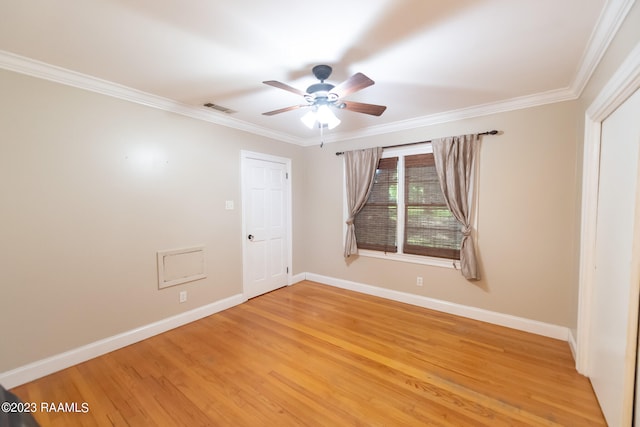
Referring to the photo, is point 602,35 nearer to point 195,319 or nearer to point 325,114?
point 325,114

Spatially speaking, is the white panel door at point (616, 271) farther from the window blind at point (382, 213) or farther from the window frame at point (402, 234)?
the window blind at point (382, 213)

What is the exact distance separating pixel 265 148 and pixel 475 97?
Result: 279 cm

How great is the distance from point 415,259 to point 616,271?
205 centimetres

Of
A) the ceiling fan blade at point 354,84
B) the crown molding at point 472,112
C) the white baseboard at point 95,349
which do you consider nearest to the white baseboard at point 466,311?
the white baseboard at point 95,349

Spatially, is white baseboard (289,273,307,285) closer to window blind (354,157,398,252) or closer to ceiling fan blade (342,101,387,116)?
window blind (354,157,398,252)

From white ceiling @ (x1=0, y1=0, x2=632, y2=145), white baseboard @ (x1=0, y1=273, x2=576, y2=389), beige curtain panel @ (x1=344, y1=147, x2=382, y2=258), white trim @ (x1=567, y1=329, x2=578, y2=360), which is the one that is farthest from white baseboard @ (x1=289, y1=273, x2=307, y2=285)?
white trim @ (x1=567, y1=329, x2=578, y2=360)

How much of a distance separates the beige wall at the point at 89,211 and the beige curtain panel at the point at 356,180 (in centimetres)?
196

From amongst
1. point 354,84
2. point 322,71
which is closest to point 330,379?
point 354,84

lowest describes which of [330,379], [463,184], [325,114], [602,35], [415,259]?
[330,379]

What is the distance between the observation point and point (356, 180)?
Answer: 3.98m

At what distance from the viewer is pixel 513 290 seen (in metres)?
2.92

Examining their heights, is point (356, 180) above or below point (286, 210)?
above

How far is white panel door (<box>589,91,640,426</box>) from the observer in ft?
4.66

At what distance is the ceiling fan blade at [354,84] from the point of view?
1.78 meters
